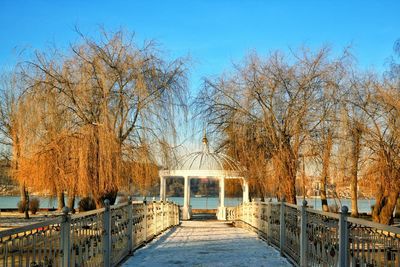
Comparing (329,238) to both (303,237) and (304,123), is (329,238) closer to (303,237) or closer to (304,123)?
(303,237)

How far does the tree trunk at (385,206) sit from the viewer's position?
60.8 feet

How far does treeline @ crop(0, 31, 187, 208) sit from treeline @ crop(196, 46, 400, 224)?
245 centimetres

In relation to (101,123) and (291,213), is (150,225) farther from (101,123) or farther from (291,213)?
(291,213)

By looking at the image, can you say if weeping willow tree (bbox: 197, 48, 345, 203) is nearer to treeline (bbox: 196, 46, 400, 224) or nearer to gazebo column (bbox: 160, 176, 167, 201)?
treeline (bbox: 196, 46, 400, 224)

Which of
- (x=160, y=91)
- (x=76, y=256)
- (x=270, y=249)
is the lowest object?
(x=270, y=249)

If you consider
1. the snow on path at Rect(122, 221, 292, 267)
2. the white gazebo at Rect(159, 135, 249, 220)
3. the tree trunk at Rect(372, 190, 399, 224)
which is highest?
the white gazebo at Rect(159, 135, 249, 220)

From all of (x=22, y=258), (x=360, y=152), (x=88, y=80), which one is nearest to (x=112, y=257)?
(x=22, y=258)

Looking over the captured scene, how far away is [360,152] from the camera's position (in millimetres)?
17344

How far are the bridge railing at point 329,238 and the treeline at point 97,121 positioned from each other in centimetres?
420

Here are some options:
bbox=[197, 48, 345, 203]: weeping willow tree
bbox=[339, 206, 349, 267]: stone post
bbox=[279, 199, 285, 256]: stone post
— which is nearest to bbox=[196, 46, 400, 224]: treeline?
bbox=[197, 48, 345, 203]: weeping willow tree

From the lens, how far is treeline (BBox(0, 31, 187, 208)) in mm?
13586

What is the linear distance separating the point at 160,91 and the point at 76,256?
362 inches

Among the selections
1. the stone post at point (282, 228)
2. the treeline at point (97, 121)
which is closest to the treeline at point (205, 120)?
the treeline at point (97, 121)

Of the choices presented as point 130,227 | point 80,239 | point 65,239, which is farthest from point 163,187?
point 65,239
